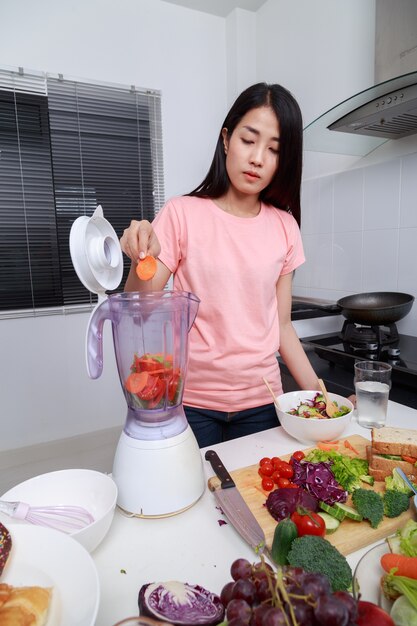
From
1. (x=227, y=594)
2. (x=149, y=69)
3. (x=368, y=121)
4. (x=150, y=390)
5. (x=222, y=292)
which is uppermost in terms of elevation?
(x=149, y=69)

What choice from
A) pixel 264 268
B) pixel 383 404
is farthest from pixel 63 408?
pixel 383 404

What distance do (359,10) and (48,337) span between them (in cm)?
211

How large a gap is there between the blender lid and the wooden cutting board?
371 mm

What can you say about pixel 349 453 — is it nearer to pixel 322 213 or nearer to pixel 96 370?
pixel 96 370

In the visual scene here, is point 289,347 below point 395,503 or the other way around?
the other way around

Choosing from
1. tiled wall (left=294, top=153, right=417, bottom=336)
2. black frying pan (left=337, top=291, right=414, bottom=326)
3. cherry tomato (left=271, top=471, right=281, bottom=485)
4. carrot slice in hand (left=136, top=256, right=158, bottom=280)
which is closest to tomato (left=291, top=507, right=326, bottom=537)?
cherry tomato (left=271, top=471, right=281, bottom=485)

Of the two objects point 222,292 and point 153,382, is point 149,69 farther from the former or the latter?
point 153,382

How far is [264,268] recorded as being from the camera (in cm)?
104

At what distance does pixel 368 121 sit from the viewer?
132 centimetres

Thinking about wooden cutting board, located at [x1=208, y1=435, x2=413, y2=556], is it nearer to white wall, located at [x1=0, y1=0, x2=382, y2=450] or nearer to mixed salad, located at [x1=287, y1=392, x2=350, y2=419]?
mixed salad, located at [x1=287, y1=392, x2=350, y2=419]

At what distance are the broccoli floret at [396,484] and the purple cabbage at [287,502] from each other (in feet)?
0.43

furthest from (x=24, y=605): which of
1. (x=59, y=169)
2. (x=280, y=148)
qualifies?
(x=59, y=169)

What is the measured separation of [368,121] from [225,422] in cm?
106

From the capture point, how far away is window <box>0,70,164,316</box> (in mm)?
2104
